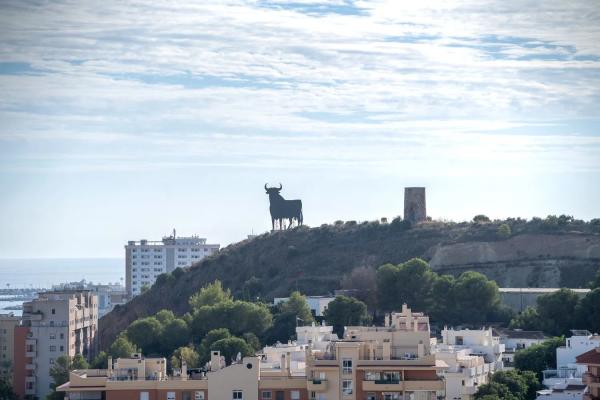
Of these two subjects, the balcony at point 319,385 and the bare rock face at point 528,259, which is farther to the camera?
the bare rock face at point 528,259

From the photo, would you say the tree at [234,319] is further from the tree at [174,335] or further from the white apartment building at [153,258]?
the white apartment building at [153,258]

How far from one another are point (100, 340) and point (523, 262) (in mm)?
19731

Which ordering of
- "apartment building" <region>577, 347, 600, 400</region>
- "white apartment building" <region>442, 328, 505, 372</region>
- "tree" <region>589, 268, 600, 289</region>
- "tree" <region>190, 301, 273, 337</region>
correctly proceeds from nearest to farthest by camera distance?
1. "apartment building" <region>577, 347, 600, 400</region>
2. "white apartment building" <region>442, 328, 505, 372</region>
3. "tree" <region>190, 301, 273, 337</region>
4. "tree" <region>589, 268, 600, 289</region>

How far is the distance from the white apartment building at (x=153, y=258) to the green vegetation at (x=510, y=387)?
4076 inches

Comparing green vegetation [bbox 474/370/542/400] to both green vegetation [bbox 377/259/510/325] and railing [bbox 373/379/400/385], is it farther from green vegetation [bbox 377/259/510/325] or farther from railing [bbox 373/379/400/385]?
green vegetation [bbox 377/259/510/325]

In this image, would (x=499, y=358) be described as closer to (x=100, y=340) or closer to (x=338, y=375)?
(x=338, y=375)

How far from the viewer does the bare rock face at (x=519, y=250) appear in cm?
8975

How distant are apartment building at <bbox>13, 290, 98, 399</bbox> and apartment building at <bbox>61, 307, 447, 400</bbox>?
26173mm

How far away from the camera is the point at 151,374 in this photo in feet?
Result: 168

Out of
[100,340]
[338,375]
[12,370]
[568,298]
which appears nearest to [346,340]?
[338,375]

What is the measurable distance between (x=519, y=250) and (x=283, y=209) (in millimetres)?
14930

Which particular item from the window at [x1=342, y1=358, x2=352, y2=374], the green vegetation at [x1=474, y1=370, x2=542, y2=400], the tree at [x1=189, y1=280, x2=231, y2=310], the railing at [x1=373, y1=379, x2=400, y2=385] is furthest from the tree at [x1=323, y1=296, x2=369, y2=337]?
the railing at [x1=373, y1=379, x2=400, y2=385]

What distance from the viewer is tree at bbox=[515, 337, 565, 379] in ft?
211

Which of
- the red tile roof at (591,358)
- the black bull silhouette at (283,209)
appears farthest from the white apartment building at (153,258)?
the red tile roof at (591,358)
